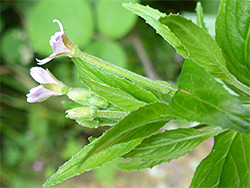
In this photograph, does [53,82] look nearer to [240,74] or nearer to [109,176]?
[240,74]

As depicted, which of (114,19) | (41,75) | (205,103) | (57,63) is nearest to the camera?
(205,103)

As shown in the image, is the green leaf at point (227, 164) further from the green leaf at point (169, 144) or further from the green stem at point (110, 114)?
the green stem at point (110, 114)

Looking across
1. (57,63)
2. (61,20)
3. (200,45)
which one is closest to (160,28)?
(200,45)

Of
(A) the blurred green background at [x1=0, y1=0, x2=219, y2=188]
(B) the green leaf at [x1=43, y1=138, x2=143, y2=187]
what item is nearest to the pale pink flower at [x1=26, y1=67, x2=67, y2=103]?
(B) the green leaf at [x1=43, y1=138, x2=143, y2=187]

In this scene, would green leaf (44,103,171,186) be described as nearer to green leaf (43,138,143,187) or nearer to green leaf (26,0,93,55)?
green leaf (43,138,143,187)

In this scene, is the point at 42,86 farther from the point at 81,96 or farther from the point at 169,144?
the point at 169,144

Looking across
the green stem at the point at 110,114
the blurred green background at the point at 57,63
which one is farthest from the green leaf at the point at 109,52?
the green stem at the point at 110,114
